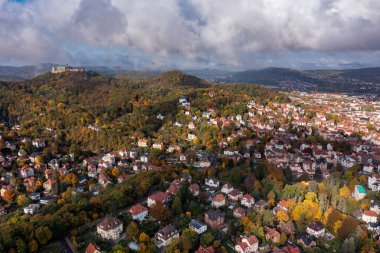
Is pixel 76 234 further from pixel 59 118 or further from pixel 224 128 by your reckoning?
pixel 59 118

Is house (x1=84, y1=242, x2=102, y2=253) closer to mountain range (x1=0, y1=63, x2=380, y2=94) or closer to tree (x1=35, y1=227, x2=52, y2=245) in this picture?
tree (x1=35, y1=227, x2=52, y2=245)

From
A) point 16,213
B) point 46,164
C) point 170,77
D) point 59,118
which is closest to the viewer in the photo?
point 16,213

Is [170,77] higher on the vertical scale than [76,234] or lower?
higher

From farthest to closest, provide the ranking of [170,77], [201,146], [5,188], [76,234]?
[170,77] < [201,146] < [5,188] < [76,234]

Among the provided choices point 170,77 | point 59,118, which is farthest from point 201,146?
point 170,77

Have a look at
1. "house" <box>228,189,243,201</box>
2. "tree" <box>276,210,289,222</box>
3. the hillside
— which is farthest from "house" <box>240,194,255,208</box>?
the hillside

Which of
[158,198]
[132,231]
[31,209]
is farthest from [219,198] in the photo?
[31,209]

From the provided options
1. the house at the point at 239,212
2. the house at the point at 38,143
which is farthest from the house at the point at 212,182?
the house at the point at 38,143
